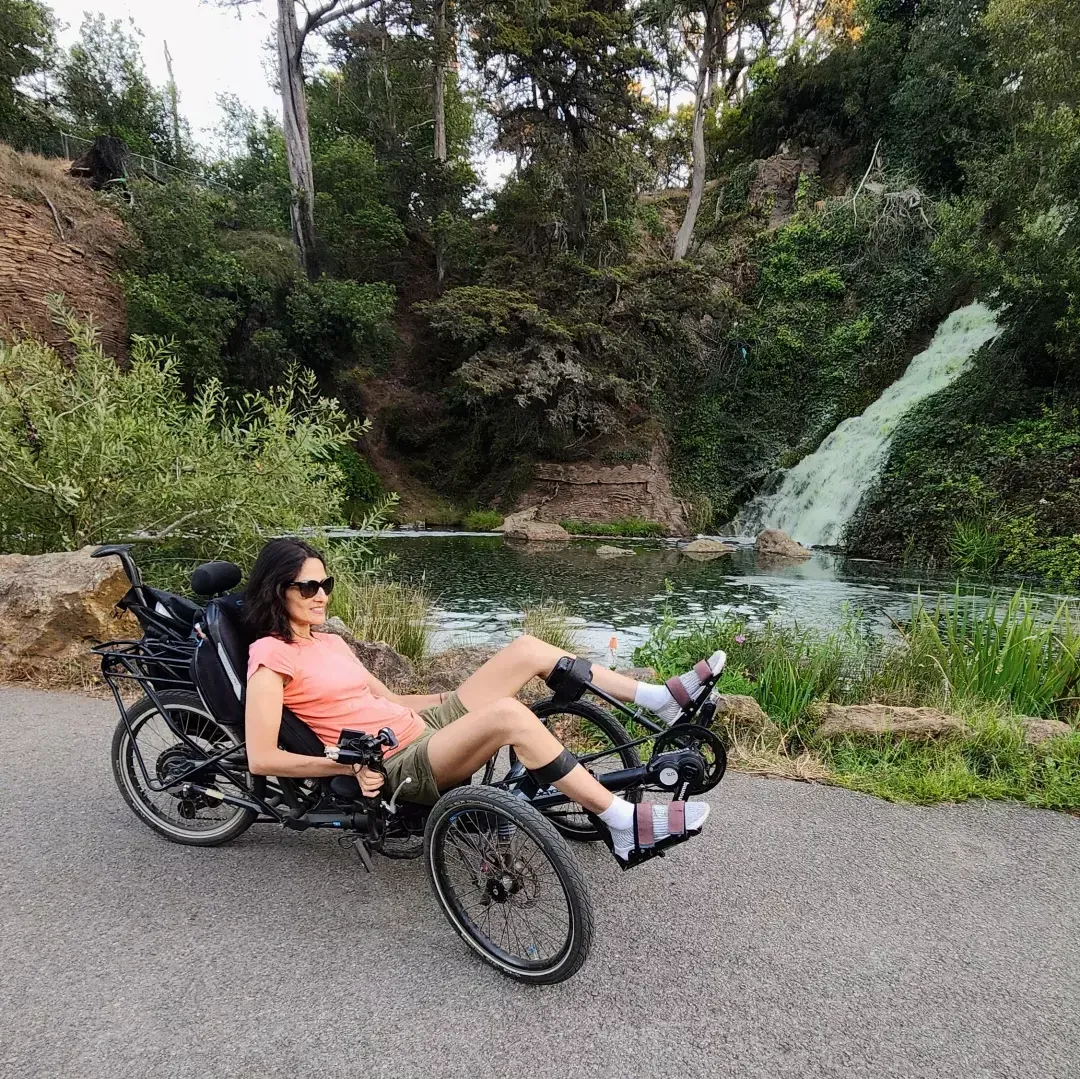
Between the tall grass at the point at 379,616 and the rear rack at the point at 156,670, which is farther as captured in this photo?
the tall grass at the point at 379,616

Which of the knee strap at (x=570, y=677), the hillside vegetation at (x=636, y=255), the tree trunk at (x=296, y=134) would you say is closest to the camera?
the knee strap at (x=570, y=677)

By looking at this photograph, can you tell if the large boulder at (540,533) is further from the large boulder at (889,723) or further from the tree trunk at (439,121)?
the large boulder at (889,723)

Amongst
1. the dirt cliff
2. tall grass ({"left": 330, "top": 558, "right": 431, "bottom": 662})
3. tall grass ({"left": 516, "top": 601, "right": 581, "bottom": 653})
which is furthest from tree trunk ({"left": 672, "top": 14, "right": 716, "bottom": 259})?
tall grass ({"left": 330, "top": 558, "right": 431, "bottom": 662})

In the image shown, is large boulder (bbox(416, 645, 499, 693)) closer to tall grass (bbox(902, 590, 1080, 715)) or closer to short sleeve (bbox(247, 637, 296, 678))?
short sleeve (bbox(247, 637, 296, 678))

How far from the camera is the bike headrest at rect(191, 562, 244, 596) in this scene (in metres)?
2.46

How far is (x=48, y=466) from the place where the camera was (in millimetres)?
5094

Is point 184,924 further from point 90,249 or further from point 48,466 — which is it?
point 90,249

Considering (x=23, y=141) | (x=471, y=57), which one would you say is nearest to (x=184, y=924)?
(x=471, y=57)

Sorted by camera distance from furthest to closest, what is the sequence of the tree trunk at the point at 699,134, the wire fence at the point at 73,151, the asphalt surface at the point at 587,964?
the tree trunk at the point at 699,134, the wire fence at the point at 73,151, the asphalt surface at the point at 587,964

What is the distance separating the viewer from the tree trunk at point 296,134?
2017cm

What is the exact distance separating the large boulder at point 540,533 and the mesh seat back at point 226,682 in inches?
562

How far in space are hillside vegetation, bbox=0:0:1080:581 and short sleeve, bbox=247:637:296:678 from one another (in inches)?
557

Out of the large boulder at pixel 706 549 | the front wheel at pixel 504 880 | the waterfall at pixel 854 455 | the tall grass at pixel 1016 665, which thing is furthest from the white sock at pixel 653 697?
the waterfall at pixel 854 455

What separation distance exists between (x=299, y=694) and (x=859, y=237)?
23358mm
